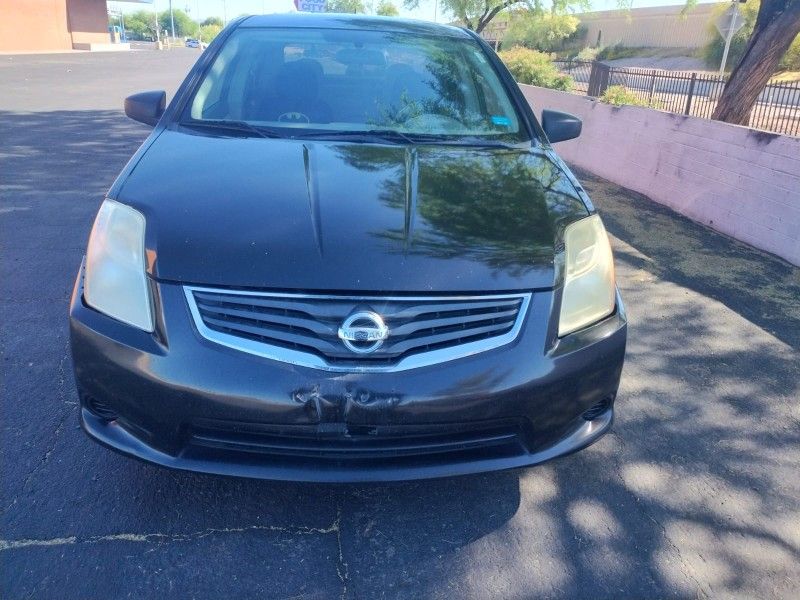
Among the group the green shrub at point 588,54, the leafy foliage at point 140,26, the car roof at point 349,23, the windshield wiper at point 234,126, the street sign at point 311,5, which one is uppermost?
the street sign at point 311,5

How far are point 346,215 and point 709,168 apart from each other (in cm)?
561

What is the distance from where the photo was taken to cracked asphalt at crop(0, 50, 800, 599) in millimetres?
2221

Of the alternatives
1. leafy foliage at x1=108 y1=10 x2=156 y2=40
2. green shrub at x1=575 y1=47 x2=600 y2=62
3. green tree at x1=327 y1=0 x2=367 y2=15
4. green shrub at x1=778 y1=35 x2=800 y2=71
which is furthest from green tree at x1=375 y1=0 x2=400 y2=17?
leafy foliage at x1=108 y1=10 x2=156 y2=40

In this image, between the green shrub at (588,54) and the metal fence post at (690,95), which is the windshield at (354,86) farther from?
the green shrub at (588,54)

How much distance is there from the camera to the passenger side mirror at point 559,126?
3.84 meters

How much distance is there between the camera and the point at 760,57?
8883 millimetres

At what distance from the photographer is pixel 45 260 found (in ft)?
16.0

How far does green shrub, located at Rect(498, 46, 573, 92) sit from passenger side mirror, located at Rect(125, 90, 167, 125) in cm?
1160

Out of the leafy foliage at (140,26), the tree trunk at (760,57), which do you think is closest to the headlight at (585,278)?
the tree trunk at (760,57)

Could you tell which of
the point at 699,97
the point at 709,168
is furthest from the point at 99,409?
the point at 699,97

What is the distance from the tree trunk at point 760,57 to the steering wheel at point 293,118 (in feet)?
25.4

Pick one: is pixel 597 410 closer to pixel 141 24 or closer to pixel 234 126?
pixel 234 126

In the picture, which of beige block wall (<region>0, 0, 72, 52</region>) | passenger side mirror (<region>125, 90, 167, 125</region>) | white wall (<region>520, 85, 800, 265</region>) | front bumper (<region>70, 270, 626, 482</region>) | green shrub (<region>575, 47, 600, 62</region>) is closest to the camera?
front bumper (<region>70, 270, 626, 482</region>)

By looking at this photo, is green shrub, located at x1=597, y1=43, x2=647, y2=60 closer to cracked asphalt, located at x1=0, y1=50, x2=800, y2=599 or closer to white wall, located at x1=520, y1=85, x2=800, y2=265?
white wall, located at x1=520, y1=85, x2=800, y2=265
